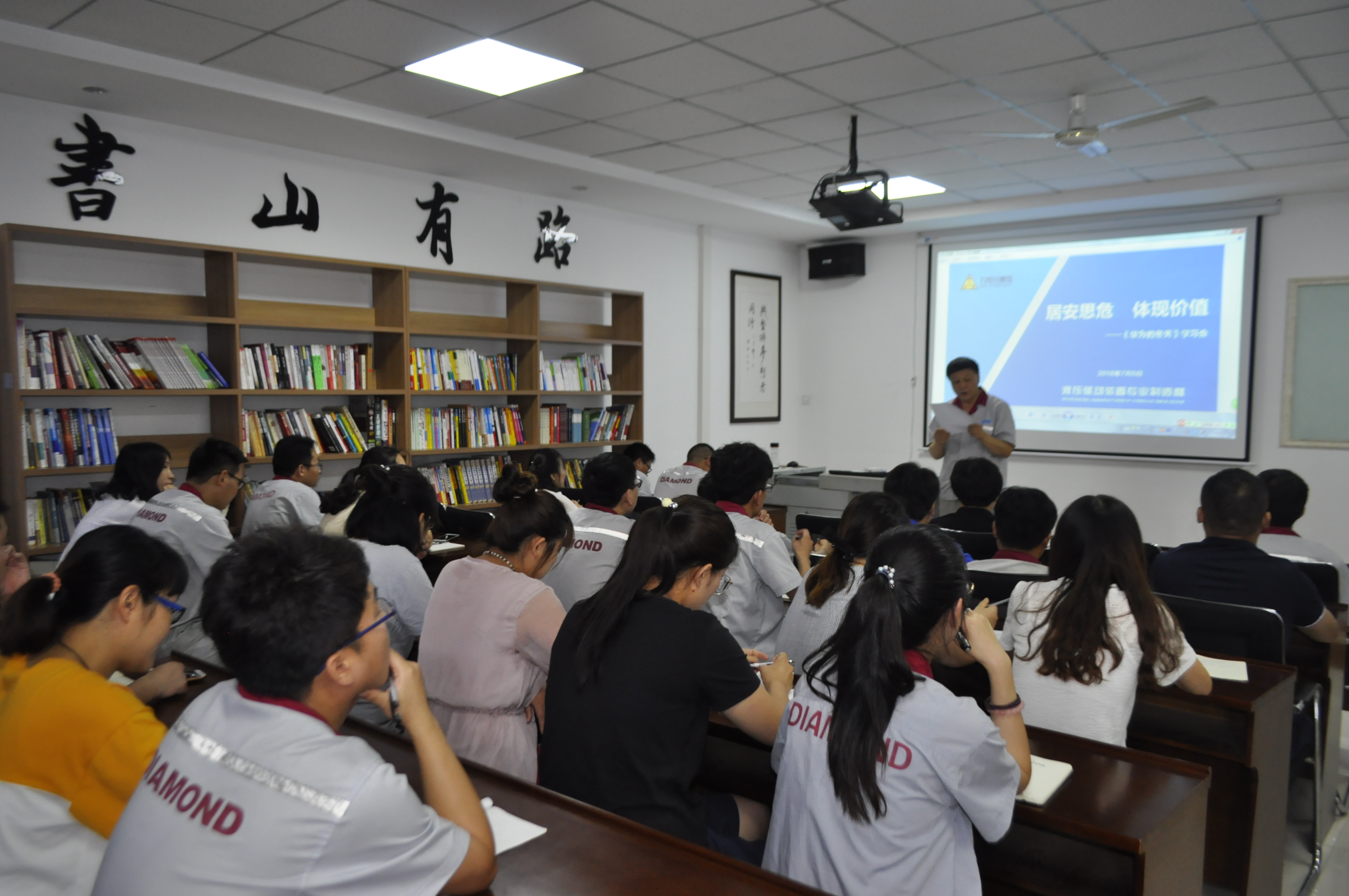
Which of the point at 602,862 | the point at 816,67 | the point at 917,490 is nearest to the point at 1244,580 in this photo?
the point at 917,490

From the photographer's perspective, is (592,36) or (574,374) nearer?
(592,36)

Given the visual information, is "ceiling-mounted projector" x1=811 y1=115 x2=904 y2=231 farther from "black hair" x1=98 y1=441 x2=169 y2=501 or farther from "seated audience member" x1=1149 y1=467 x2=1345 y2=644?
"black hair" x1=98 y1=441 x2=169 y2=501

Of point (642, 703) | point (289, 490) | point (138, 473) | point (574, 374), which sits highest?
point (574, 374)

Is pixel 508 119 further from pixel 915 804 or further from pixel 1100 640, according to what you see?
pixel 915 804

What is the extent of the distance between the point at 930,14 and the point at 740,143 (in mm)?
1799

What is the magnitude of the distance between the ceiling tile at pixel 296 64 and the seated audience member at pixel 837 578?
2930mm

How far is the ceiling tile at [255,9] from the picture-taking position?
3.16 meters

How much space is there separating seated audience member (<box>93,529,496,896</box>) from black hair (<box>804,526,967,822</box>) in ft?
1.85

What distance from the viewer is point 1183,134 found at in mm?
4824

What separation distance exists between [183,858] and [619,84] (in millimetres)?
3771

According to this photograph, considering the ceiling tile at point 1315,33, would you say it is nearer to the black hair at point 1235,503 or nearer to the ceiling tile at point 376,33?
the black hair at point 1235,503

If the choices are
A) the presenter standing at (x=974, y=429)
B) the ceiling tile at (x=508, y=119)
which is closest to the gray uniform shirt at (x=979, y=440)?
the presenter standing at (x=974, y=429)

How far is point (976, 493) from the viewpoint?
12.0 feet

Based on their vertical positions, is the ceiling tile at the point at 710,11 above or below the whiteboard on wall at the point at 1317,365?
above
